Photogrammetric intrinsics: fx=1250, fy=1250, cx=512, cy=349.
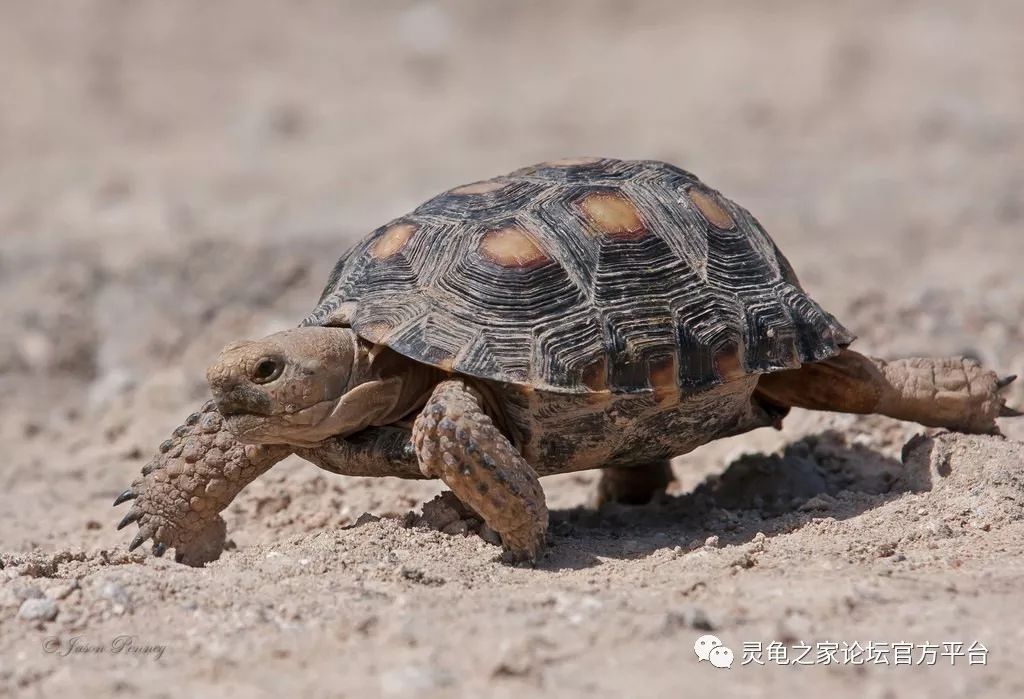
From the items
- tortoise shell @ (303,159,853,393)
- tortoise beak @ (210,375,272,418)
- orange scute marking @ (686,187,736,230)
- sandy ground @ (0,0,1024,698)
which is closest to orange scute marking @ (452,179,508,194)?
tortoise shell @ (303,159,853,393)

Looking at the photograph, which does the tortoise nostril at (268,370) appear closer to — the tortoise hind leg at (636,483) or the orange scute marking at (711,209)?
the orange scute marking at (711,209)

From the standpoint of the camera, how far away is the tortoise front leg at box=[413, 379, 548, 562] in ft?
13.5

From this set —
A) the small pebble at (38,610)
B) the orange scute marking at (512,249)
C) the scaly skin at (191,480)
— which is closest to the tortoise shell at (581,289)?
the orange scute marking at (512,249)

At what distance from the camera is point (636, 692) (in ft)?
10.0

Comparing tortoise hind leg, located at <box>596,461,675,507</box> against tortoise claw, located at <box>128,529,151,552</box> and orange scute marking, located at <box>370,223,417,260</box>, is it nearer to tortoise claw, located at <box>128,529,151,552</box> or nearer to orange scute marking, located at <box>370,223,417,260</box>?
orange scute marking, located at <box>370,223,417,260</box>

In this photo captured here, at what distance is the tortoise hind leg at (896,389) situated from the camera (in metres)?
5.24

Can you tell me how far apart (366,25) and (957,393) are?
601 inches

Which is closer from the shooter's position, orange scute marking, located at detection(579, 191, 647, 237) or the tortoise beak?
the tortoise beak

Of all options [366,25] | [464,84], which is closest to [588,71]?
[464,84]

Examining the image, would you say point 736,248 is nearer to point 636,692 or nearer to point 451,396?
point 451,396

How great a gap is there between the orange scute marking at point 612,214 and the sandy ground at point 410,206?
1175mm

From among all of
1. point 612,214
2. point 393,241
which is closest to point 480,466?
point 393,241

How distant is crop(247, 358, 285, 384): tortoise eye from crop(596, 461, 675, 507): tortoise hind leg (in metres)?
1.96

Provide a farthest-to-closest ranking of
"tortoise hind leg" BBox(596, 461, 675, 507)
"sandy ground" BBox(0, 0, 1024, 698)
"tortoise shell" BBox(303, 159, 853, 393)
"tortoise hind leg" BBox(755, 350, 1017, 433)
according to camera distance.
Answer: "tortoise hind leg" BBox(596, 461, 675, 507), "tortoise hind leg" BBox(755, 350, 1017, 433), "tortoise shell" BBox(303, 159, 853, 393), "sandy ground" BBox(0, 0, 1024, 698)
